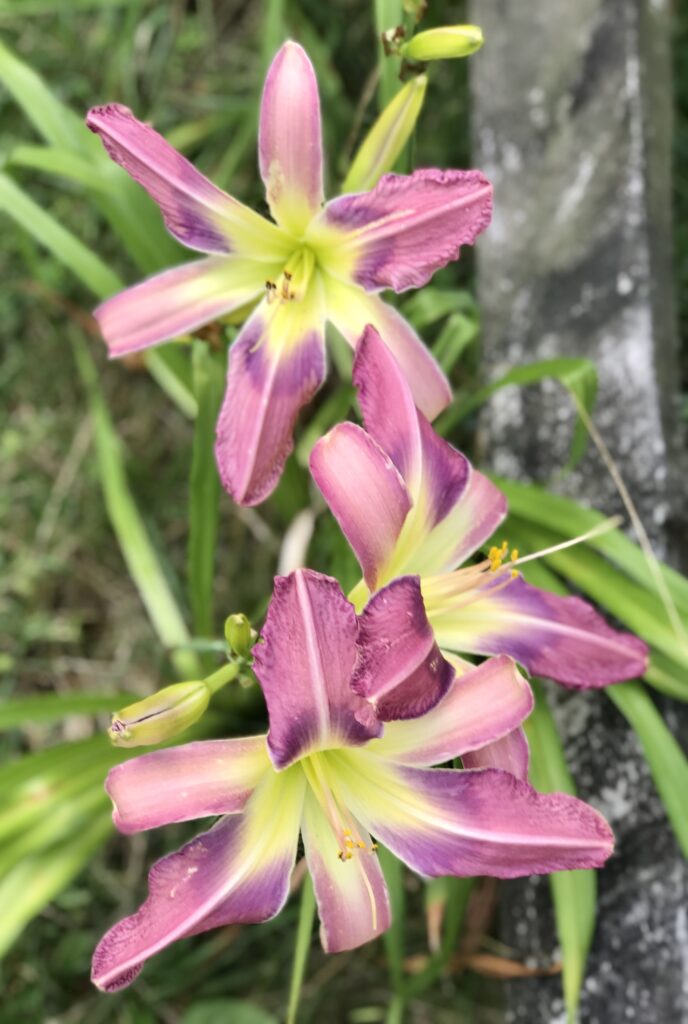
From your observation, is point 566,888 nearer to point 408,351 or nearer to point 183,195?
point 408,351

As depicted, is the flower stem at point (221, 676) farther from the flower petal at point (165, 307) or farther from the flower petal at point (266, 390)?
the flower petal at point (165, 307)

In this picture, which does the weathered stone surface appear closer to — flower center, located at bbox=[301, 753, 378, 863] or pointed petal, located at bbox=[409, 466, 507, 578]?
pointed petal, located at bbox=[409, 466, 507, 578]

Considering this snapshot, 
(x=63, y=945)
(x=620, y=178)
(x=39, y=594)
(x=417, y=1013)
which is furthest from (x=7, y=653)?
(x=620, y=178)

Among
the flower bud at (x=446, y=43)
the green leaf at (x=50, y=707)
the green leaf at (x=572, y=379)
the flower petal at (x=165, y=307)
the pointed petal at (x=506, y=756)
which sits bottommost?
the green leaf at (x=50, y=707)

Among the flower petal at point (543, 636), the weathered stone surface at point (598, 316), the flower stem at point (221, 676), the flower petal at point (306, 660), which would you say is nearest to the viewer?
the flower petal at point (306, 660)

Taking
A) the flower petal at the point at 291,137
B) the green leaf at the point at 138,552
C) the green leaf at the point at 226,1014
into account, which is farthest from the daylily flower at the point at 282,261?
the green leaf at the point at 226,1014

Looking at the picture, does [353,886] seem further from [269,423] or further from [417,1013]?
[417,1013]
